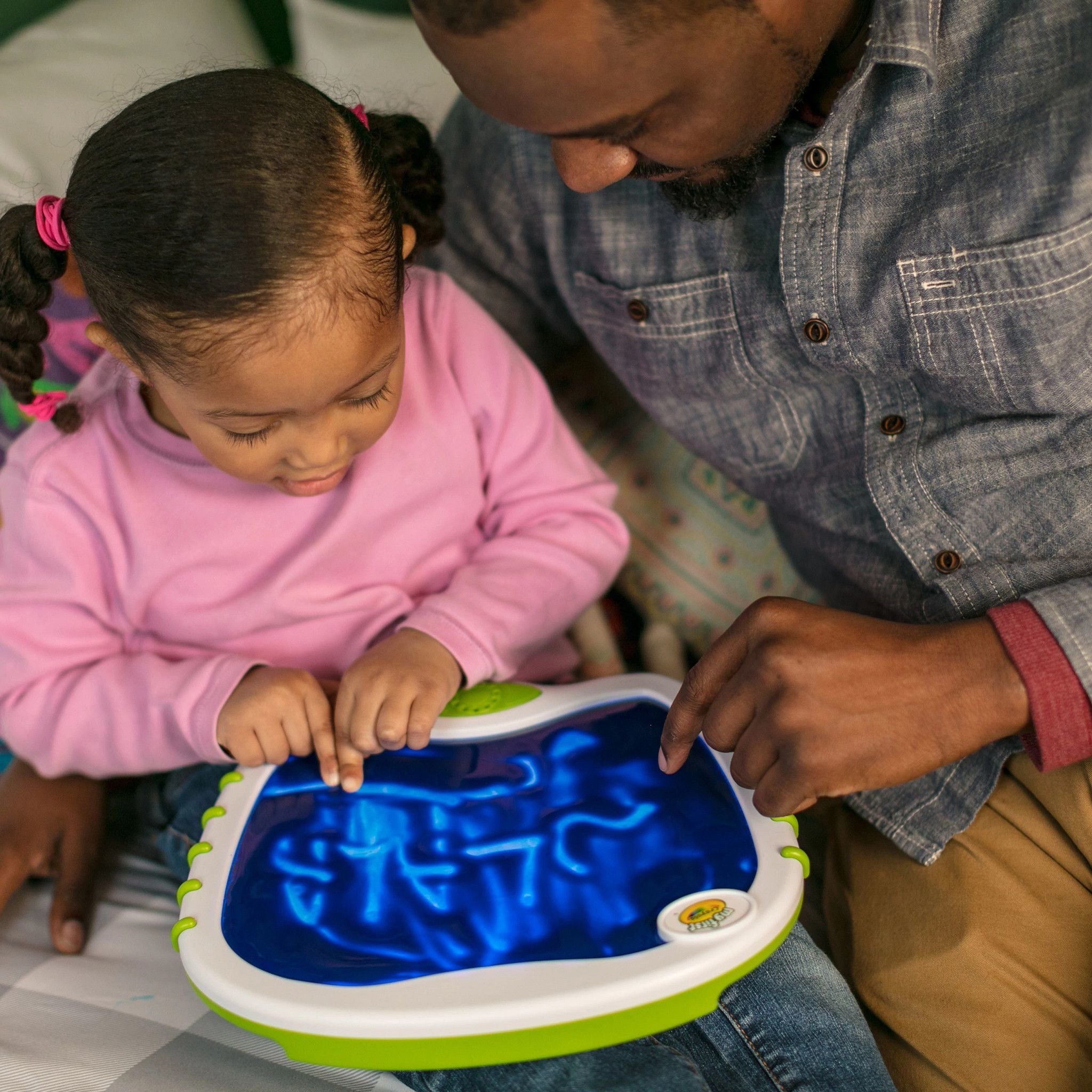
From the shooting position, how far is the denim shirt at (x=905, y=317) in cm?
92

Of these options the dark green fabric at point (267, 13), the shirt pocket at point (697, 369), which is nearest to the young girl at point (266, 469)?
the shirt pocket at point (697, 369)

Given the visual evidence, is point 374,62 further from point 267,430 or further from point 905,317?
point 905,317

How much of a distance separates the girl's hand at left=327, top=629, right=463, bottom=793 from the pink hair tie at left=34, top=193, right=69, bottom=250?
0.47 meters

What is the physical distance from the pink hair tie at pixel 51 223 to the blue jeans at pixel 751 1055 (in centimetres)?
79

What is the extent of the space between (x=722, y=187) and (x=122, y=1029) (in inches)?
36.6

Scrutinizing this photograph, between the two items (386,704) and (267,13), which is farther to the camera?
(267,13)

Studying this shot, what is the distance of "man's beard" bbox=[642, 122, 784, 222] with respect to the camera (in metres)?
0.95

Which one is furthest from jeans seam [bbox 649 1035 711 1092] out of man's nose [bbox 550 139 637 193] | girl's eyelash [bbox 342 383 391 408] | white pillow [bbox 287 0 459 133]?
white pillow [bbox 287 0 459 133]

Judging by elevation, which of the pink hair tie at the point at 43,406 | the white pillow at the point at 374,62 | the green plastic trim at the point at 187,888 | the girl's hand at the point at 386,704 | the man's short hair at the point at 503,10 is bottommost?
the green plastic trim at the point at 187,888

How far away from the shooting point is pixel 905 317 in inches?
39.0

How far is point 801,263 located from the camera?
1024 mm

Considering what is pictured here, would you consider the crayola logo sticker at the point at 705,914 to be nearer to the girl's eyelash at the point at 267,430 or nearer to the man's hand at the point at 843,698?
the man's hand at the point at 843,698

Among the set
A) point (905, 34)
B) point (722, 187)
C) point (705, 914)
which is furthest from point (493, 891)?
point (905, 34)

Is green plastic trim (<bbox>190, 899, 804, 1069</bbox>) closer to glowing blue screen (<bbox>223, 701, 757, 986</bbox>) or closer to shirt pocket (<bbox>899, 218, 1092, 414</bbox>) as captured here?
glowing blue screen (<bbox>223, 701, 757, 986</bbox>)
